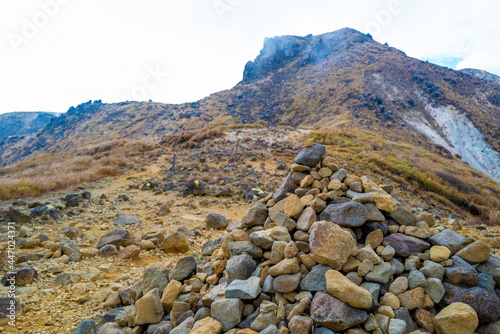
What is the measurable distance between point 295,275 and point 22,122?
188 metres

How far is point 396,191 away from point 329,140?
12999 millimetres

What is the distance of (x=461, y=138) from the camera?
45.0 meters

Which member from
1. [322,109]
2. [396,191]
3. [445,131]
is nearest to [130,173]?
[396,191]

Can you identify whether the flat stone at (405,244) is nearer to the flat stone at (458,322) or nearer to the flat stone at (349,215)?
the flat stone at (349,215)

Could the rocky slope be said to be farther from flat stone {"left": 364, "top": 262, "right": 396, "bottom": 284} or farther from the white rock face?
the white rock face

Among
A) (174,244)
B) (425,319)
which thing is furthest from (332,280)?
(174,244)

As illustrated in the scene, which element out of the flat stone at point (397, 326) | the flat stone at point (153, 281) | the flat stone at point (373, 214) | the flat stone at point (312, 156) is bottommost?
the flat stone at point (153, 281)

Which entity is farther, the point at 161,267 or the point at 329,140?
the point at 329,140

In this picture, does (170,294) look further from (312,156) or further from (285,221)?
(312,156)

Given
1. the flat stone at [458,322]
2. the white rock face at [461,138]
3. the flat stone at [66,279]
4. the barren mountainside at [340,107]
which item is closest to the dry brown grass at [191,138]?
the flat stone at [66,279]

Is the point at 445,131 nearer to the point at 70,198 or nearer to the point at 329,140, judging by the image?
the point at 329,140

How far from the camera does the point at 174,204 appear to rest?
9.48 metres

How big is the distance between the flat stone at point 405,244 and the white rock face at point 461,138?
48701 millimetres

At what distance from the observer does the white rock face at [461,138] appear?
129 feet
